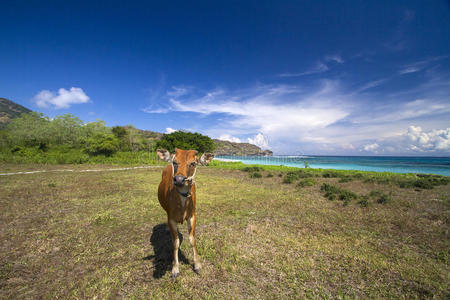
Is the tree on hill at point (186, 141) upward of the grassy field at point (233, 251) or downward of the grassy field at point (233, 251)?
upward

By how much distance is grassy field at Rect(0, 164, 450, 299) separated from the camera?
3527 millimetres

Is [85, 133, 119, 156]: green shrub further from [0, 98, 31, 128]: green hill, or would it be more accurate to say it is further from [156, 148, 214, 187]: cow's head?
[0, 98, 31, 128]: green hill

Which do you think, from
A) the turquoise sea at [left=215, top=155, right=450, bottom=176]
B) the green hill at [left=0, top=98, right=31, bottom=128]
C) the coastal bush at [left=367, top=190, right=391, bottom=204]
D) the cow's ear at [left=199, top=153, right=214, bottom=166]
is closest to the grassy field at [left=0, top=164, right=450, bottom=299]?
the coastal bush at [left=367, top=190, right=391, bottom=204]

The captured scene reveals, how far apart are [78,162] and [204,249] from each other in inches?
1521

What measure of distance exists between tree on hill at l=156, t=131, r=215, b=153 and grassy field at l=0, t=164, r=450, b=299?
121 ft

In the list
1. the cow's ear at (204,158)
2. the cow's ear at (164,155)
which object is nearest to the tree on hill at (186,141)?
the cow's ear at (164,155)

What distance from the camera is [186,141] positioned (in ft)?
160

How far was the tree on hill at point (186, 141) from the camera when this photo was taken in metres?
45.8

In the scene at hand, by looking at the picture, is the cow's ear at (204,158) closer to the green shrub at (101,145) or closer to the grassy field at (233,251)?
the grassy field at (233,251)

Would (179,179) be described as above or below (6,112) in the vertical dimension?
below

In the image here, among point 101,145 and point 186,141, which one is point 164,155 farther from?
point 186,141

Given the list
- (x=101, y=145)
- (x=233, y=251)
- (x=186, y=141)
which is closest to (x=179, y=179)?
(x=233, y=251)

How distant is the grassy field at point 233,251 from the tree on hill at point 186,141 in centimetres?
3697

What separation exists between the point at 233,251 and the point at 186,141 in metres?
45.7
